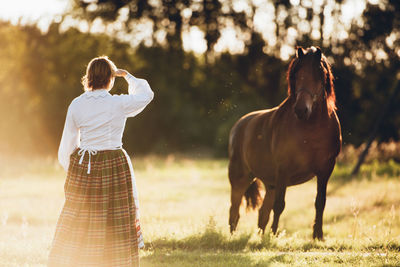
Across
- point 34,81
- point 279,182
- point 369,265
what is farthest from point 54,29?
point 369,265

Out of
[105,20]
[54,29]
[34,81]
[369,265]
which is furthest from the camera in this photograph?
[34,81]

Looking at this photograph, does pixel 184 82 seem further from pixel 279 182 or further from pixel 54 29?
pixel 279 182

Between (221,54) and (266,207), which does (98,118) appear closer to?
(266,207)

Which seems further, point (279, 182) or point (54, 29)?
point (54, 29)

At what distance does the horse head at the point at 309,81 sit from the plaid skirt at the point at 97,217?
2617 mm

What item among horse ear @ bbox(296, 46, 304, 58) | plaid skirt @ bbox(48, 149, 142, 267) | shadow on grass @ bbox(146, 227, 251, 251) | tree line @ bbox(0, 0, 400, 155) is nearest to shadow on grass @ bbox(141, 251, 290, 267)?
shadow on grass @ bbox(146, 227, 251, 251)

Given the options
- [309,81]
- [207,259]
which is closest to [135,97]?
[207,259]

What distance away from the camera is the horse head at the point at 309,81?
19.5 feet

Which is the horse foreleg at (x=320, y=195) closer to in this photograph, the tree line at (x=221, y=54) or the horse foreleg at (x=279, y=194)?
the horse foreleg at (x=279, y=194)

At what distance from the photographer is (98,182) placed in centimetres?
436

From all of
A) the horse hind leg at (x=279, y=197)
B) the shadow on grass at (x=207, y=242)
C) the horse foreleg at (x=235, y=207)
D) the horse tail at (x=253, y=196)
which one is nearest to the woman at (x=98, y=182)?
the shadow on grass at (x=207, y=242)

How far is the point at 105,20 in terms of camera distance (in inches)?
840

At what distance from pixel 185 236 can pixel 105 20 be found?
1659cm

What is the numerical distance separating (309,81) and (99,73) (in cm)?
294
